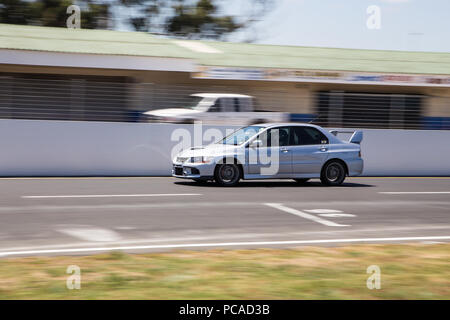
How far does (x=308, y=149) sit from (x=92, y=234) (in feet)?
26.1

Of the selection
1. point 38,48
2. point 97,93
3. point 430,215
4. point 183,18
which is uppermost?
point 183,18

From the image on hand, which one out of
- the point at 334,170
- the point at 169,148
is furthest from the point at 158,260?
the point at 169,148

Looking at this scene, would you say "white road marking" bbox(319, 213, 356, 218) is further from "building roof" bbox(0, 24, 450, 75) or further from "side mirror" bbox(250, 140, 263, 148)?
"building roof" bbox(0, 24, 450, 75)

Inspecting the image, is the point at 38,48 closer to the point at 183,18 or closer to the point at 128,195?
the point at 128,195

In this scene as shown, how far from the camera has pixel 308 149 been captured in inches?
592

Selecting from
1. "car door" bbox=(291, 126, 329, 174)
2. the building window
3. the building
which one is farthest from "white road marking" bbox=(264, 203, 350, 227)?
the building window

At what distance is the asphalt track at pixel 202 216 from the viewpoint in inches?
305

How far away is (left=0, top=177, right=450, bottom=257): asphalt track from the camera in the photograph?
7754 millimetres

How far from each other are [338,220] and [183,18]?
133 ft

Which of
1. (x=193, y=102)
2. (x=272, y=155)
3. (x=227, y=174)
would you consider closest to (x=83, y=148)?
(x=193, y=102)

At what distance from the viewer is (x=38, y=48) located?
68.5ft

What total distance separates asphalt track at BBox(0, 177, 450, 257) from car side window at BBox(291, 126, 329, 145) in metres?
1.07

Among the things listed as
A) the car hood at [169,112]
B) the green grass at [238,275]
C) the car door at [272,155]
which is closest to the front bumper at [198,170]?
the car door at [272,155]

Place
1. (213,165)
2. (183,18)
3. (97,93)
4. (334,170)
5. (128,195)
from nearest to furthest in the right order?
(128,195)
(213,165)
(334,170)
(97,93)
(183,18)
